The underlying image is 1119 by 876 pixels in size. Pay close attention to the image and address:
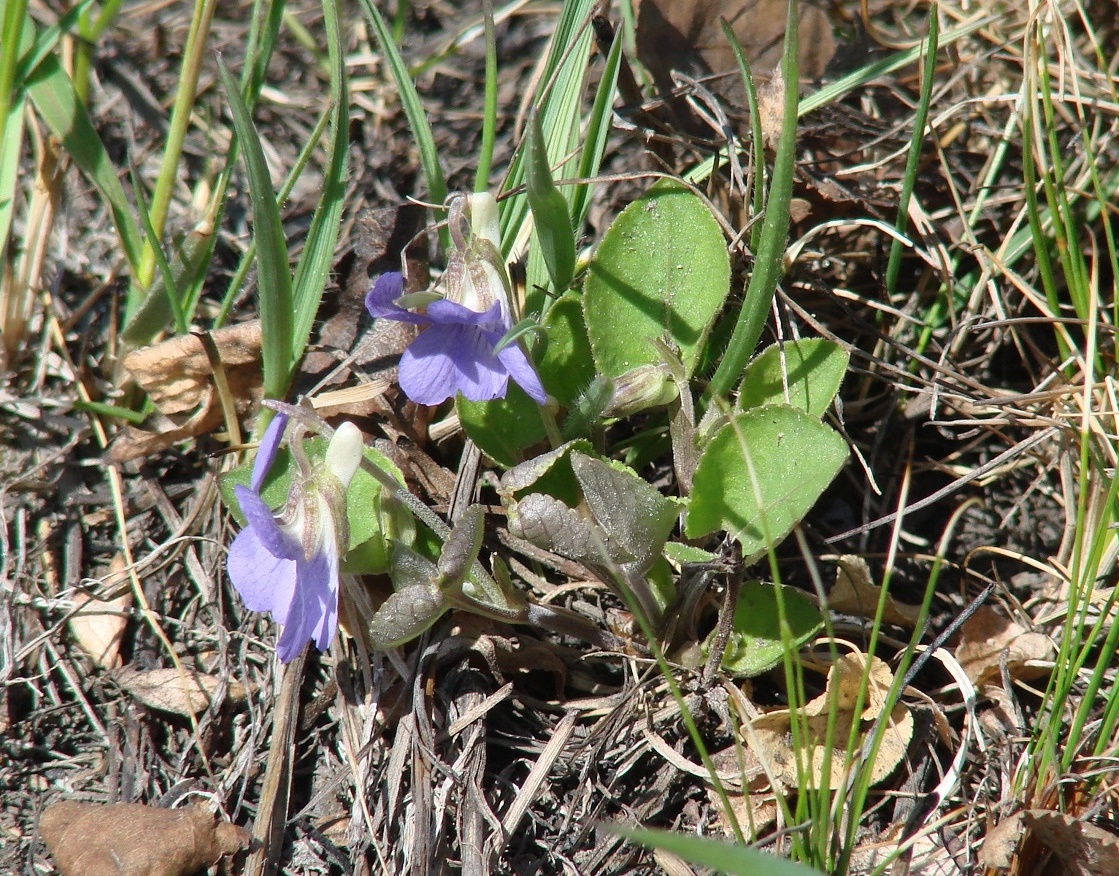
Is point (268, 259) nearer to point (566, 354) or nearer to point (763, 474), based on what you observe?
point (566, 354)

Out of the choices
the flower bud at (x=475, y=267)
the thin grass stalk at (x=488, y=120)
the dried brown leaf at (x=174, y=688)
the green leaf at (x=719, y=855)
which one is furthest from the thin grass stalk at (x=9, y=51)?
the green leaf at (x=719, y=855)

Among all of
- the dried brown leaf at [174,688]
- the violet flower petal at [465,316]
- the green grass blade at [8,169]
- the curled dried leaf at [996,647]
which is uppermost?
the green grass blade at [8,169]

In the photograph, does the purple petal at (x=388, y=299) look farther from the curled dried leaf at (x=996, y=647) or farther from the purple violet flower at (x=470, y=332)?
the curled dried leaf at (x=996, y=647)

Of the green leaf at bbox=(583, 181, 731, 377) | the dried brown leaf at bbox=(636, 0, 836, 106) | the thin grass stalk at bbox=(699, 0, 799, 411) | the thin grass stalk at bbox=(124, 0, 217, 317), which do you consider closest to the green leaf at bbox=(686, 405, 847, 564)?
the thin grass stalk at bbox=(699, 0, 799, 411)

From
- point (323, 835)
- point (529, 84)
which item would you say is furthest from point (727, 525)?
point (529, 84)

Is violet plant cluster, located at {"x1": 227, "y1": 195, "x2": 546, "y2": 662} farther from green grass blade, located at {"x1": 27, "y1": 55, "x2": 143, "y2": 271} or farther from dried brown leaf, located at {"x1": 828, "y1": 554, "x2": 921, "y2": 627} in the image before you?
green grass blade, located at {"x1": 27, "y1": 55, "x2": 143, "y2": 271}

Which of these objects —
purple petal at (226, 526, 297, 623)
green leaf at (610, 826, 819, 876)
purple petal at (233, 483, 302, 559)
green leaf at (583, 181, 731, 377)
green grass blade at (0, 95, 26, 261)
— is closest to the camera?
green leaf at (610, 826, 819, 876)

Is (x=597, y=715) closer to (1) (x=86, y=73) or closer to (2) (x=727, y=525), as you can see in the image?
(2) (x=727, y=525)
